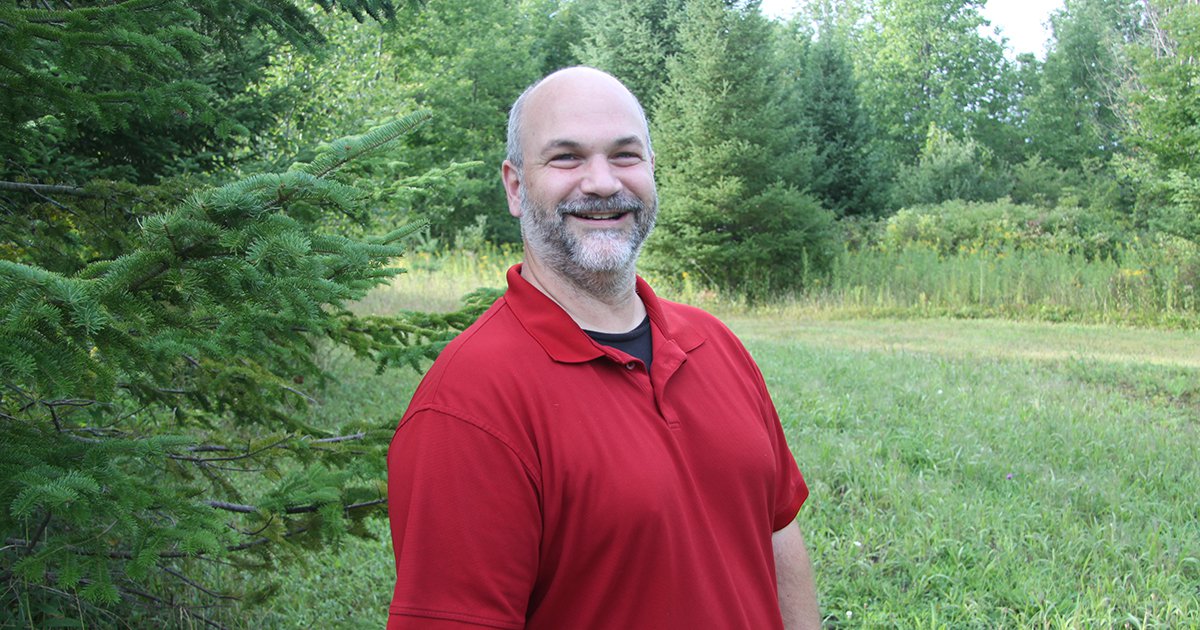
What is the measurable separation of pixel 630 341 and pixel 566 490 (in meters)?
0.44

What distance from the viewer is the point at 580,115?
199 centimetres

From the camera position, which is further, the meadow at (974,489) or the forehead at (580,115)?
the meadow at (974,489)

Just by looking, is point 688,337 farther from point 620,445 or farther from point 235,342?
point 235,342

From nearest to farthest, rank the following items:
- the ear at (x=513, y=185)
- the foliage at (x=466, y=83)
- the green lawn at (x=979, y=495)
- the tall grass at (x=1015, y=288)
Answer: the ear at (x=513, y=185) → the green lawn at (x=979, y=495) → the tall grass at (x=1015, y=288) → the foliage at (x=466, y=83)

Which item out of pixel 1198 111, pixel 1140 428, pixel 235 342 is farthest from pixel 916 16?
pixel 235 342

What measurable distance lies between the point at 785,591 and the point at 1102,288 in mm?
13466

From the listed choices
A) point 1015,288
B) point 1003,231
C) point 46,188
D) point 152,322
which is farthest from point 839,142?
point 152,322

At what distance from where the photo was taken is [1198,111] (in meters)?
13.5

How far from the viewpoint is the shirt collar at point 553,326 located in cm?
180

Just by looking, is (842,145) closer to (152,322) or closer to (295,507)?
(295,507)

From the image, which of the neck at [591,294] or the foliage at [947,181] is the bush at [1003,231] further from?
the neck at [591,294]

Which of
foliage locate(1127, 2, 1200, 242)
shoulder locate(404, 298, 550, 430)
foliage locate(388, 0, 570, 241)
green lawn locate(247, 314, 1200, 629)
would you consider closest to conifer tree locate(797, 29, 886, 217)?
foliage locate(388, 0, 570, 241)

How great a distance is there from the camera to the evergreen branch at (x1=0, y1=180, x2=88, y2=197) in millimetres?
2885

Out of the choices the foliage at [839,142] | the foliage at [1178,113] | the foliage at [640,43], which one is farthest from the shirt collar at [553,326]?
the foliage at [640,43]
